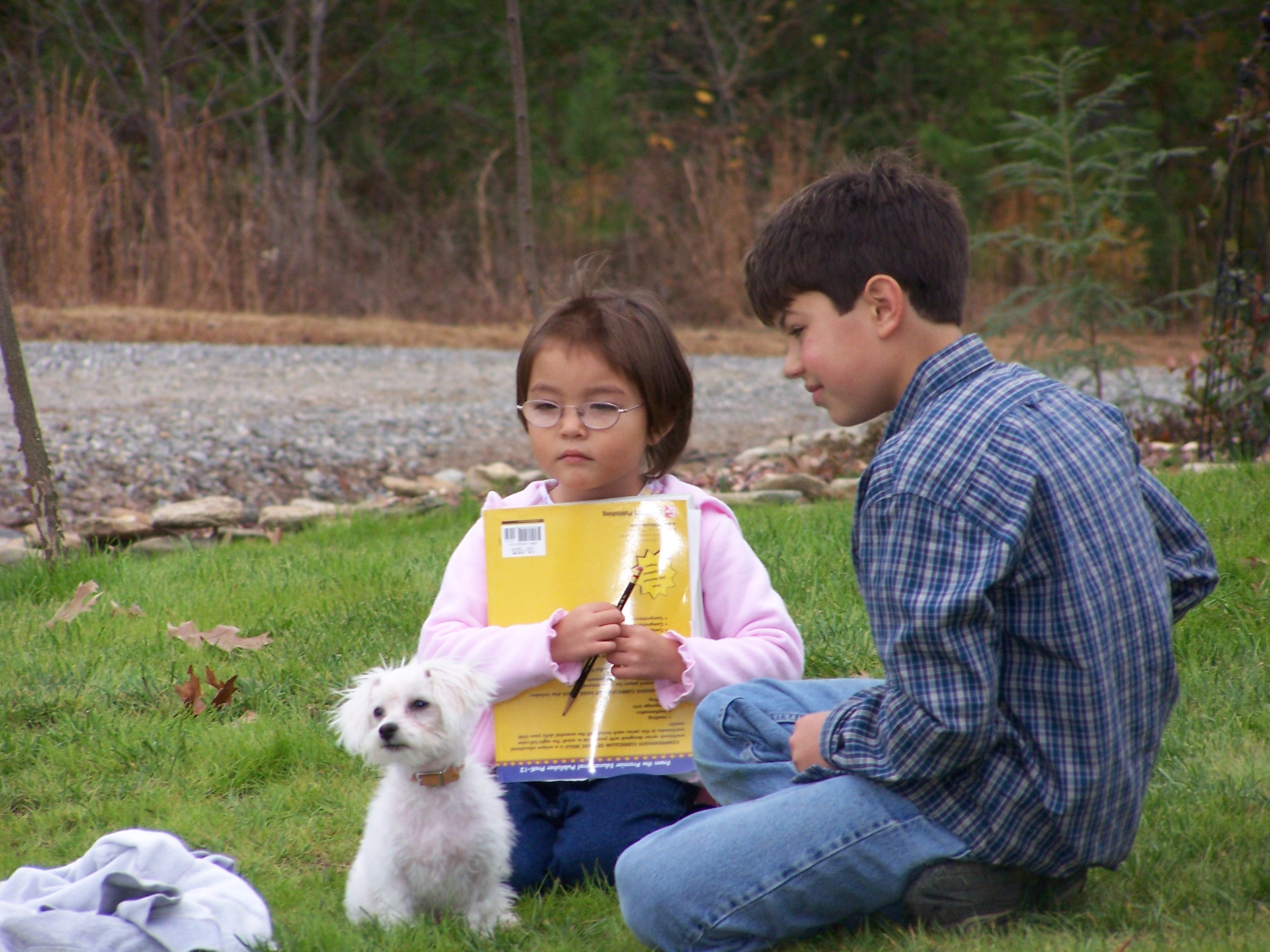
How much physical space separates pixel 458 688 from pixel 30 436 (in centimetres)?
339

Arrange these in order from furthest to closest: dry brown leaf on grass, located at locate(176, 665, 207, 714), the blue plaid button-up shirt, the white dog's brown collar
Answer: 1. dry brown leaf on grass, located at locate(176, 665, 207, 714)
2. the white dog's brown collar
3. the blue plaid button-up shirt

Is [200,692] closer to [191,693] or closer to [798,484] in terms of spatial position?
[191,693]

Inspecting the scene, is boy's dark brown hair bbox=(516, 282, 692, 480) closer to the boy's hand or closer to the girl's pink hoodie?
the girl's pink hoodie

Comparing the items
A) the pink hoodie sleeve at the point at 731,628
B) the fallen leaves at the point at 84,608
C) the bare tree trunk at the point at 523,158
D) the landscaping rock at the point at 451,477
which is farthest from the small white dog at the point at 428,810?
the landscaping rock at the point at 451,477

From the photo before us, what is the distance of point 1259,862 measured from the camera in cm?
235

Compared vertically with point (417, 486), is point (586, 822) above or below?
above

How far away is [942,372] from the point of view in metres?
2.12

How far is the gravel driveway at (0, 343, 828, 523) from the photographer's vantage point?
7816mm

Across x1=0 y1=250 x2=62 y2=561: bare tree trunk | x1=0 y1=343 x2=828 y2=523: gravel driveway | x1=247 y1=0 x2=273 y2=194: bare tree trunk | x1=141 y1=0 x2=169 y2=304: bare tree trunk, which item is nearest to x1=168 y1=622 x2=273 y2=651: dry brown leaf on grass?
x1=0 y1=250 x2=62 y2=561: bare tree trunk

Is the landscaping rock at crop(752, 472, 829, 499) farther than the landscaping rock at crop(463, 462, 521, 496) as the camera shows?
No

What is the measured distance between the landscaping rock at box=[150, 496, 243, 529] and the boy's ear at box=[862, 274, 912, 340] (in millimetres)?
5127

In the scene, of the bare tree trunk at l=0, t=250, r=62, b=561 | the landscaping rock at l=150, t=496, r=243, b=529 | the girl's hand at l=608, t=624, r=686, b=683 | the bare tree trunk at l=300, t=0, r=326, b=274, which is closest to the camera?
the girl's hand at l=608, t=624, r=686, b=683

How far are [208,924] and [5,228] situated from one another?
13570 millimetres

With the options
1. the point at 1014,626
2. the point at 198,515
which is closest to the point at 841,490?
the point at 198,515
